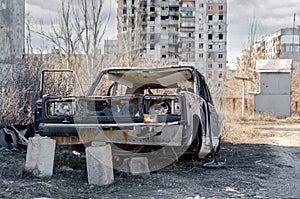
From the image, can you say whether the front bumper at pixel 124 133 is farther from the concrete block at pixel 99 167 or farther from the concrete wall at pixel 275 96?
the concrete wall at pixel 275 96

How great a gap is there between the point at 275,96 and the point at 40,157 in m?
19.6

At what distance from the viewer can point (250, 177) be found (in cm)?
597

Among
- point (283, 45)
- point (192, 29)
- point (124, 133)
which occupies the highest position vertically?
point (192, 29)

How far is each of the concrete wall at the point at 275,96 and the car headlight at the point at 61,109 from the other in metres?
18.5

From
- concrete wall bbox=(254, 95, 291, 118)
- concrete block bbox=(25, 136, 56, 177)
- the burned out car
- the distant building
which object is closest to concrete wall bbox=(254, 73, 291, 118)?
concrete wall bbox=(254, 95, 291, 118)

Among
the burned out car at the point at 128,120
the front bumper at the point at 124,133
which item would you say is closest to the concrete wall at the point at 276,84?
→ the burned out car at the point at 128,120

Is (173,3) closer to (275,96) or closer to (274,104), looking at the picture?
(275,96)

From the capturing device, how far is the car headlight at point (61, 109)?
566 cm

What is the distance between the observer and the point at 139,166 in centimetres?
571

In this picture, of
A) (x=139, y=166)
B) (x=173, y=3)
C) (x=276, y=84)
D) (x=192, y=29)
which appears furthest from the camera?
(x=173, y=3)

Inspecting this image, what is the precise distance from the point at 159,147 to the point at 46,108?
1.75 m

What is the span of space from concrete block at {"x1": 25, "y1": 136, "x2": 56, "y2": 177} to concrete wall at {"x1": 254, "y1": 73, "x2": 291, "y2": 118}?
19034 millimetres

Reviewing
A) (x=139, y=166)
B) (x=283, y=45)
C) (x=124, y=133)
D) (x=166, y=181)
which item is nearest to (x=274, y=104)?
(x=139, y=166)

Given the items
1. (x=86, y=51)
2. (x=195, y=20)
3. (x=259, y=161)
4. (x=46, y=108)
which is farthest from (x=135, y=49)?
(x=195, y=20)
